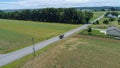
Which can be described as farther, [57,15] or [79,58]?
[57,15]

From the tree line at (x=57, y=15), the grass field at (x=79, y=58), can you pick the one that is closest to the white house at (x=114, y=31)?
the grass field at (x=79, y=58)

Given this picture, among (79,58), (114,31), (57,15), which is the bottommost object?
(79,58)

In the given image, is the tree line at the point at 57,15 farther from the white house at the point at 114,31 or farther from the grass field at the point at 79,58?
the grass field at the point at 79,58

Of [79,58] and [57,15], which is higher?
[57,15]

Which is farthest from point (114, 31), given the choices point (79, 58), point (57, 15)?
point (57, 15)

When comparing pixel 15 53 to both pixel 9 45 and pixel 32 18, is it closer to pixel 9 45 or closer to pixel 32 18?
pixel 9 45

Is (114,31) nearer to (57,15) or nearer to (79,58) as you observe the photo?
(79,58)

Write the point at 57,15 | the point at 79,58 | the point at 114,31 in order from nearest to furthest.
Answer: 1. the point at 79,58
2. the point at 114,31
3. the point at 57,15

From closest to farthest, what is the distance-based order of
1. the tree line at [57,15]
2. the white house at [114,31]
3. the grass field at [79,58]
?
the grass field at [79,58]
the white house at [114,31]
the tree line at [57,15]

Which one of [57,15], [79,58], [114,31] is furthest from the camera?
[57,15]

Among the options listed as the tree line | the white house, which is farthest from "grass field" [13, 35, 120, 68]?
the tree line

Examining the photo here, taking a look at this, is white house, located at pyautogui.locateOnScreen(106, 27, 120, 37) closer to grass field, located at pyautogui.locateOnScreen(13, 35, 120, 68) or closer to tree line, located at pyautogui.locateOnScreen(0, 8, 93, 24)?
grass field, located at pyautogui.locateOnScreen(13, 35, 120, 68)

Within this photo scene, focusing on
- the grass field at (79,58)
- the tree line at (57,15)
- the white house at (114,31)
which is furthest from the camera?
the tree line at (57,15)
